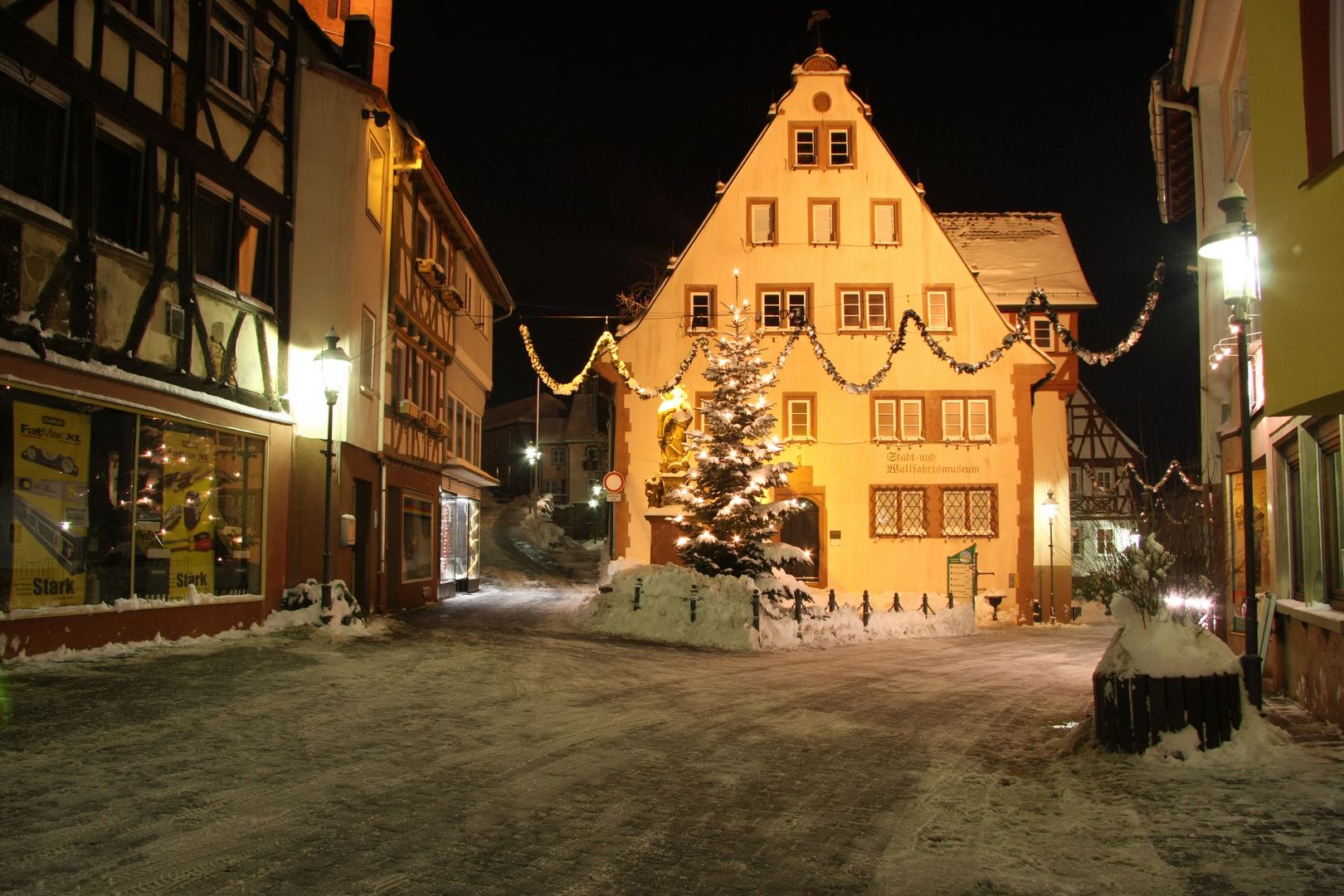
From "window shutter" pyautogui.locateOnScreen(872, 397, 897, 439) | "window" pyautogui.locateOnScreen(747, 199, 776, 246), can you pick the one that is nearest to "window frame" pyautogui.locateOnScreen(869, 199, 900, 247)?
"window" pyautogui.locateOnScreen(747, 199, 776, 246)

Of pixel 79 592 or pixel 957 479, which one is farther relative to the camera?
pixel 957 479

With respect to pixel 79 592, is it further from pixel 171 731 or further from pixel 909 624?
pixel 909 624

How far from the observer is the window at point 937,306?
3105cm

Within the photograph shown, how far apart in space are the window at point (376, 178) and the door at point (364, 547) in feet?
17.0

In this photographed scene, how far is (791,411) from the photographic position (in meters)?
31.1

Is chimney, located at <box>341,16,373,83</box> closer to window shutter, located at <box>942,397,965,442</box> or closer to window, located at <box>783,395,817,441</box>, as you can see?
window, located at <box>783,395,817,441</box>

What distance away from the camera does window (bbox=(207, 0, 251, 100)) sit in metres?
14.8

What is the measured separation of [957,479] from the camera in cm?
3042

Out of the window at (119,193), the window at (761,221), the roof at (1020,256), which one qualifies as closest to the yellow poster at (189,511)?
the window at (119,193)

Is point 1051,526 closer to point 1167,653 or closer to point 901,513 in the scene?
point 901,513

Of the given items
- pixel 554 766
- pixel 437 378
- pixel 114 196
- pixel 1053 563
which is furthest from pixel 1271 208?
pixel 1053 563

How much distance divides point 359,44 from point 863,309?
1645 centimetres

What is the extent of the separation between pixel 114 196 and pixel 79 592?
15.7 feet

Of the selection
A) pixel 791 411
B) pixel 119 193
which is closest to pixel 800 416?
pixel 791 411
